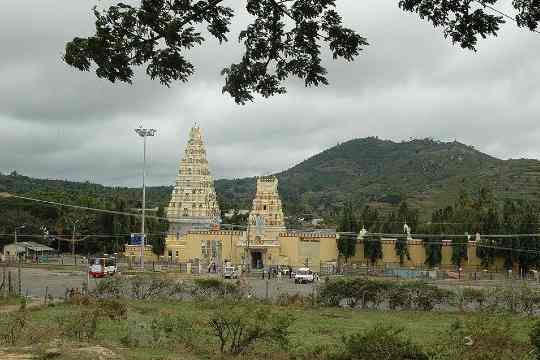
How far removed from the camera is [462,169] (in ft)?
406

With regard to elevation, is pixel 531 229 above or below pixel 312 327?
above

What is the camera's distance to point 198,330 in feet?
46.9

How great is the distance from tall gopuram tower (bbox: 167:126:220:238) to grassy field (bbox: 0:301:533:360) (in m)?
30.5

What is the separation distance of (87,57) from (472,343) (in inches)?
359

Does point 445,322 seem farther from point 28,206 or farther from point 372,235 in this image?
point 28,206

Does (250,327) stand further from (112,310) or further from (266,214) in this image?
(266,214)

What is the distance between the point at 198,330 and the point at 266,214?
33.7 meters

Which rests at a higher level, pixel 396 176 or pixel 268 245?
pixel 396 176

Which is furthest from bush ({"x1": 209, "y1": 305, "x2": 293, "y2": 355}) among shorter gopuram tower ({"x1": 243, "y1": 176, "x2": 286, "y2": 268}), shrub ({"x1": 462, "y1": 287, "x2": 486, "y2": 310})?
shorter gopuram tower ({"x1": 243, "y1": 176, "x2": 286, "y2": 268})

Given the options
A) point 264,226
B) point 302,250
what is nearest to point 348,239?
point 302,250

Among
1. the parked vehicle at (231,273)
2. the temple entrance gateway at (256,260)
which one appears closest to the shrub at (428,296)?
the parked vehicle at (231,273)

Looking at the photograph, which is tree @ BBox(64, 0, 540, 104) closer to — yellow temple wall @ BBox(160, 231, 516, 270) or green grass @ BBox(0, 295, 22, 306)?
green grass @ BBox(0, 295, 22, 306)

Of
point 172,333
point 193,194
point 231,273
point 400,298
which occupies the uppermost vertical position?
point 193,194

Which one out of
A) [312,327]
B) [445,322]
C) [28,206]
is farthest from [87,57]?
[28,206]
